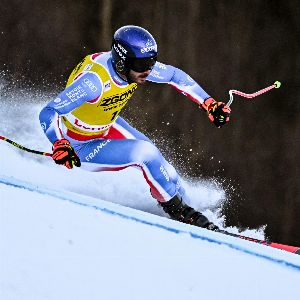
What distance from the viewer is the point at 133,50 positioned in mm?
1382

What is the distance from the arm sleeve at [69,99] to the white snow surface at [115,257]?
0.54 metres

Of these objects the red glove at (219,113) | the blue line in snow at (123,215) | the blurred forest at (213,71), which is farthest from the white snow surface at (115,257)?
the blurred forest at (213,71)

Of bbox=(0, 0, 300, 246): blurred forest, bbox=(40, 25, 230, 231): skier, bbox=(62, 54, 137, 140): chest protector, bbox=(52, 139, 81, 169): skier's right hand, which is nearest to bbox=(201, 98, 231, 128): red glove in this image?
bbox=(40, 25, 230, 231): skier

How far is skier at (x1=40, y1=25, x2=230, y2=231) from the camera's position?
1384mm

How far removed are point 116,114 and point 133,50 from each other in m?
0.23

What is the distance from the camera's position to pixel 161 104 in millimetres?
2113

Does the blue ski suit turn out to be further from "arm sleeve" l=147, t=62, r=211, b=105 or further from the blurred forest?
the blurred forest

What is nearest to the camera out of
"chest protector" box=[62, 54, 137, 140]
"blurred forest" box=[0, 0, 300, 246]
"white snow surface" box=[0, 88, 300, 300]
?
"white snow surface" box=[0, 88, 300, 300]

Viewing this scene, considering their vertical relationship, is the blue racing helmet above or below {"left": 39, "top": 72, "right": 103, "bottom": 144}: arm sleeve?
above

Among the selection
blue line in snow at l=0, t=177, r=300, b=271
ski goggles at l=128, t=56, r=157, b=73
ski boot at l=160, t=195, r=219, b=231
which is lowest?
ski boot at l=160, t=195, r=219, b=231

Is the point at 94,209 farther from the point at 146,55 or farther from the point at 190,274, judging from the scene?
the point at 146,55

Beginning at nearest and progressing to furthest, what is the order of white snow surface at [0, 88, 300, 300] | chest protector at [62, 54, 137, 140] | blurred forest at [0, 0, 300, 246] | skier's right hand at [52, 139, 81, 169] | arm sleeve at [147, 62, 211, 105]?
white snow surface at [0, 88, 300, 300], skier's right hand at [52, 139, 81, 169], chest protector at [62, 54, 137, 140], arm sleeve at [147, 62, 211, 105], blurred forest at [0, 0, 300, 246]

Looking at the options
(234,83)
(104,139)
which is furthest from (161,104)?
(104,139)

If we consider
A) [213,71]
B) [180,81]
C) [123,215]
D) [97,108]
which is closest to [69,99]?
[97,108]
